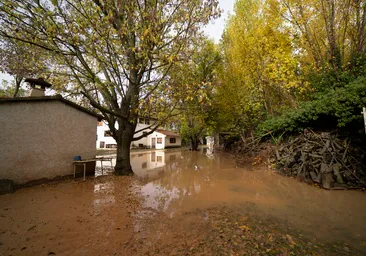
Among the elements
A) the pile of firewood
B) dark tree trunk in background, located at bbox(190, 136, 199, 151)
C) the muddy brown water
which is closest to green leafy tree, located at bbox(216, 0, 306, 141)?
the pile of firewood

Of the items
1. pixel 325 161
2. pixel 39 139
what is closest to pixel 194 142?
pixel 325 161

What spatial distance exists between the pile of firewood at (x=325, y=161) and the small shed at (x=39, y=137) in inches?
482

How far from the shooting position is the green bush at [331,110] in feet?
23.0

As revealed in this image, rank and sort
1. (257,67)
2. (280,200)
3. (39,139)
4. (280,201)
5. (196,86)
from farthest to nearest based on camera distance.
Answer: (257,67) → (39,139) → (196,86) → (280,200) → (280,201)

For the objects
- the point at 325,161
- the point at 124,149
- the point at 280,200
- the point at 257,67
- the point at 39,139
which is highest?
the point at 257,67

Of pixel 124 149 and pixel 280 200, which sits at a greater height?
pixel 124 149

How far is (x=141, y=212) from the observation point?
16.0ft

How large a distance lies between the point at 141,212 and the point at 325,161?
8957mm

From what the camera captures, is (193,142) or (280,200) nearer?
(280,200)

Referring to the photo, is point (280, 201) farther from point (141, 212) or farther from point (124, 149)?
point (124, 149)

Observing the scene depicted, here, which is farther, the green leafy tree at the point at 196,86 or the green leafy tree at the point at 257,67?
the green leafy tree at the point at 257,67

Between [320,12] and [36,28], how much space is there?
15954mm

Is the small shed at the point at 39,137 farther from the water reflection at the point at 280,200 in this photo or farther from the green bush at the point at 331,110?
the green bush at the point at 331,110

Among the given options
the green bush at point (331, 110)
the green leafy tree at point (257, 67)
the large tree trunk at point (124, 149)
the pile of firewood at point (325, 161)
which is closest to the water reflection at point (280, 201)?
the pile of firewood at point (325, 161)
